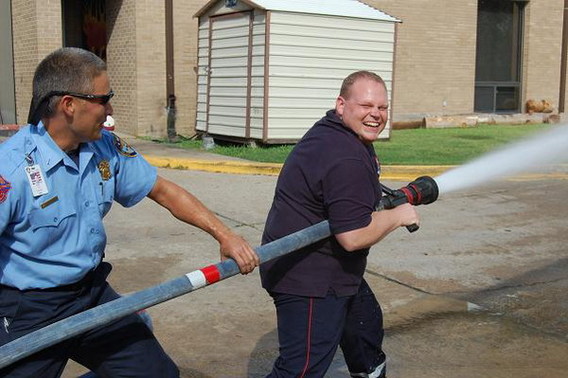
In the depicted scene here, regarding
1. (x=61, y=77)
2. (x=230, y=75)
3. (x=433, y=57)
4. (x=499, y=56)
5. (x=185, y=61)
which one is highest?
(x=499, y=56)

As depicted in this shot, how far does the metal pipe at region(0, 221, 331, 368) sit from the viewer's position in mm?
2527

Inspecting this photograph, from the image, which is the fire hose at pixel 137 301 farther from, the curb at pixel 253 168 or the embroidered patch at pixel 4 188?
the curb at pixel 253 168

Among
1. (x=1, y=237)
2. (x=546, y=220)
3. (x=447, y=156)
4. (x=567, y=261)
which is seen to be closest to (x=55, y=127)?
(x=1, y=237)

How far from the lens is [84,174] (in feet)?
9.45

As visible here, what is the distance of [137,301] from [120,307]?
2.5 inches

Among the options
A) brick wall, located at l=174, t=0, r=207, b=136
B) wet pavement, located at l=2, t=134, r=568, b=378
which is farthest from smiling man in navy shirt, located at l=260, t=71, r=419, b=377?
brick wall, located at l=174, t=0, r=207, b=136

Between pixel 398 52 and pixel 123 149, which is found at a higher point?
pixel 398 52

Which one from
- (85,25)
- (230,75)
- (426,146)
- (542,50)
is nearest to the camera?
(230,75)

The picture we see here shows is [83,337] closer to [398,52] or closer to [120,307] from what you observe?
[120,307]

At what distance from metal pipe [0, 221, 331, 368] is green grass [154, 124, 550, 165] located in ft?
28.1

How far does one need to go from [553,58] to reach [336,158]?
19.7 meters

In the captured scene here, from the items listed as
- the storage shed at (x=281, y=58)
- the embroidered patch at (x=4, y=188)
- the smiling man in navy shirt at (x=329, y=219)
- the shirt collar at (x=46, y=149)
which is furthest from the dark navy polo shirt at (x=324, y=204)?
the storage shed at (x=281, y=58)

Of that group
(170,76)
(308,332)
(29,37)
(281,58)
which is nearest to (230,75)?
(281,58)

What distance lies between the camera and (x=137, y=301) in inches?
105
